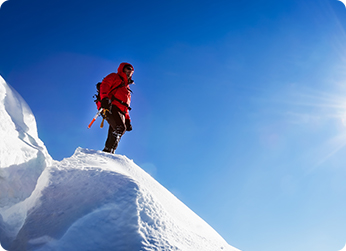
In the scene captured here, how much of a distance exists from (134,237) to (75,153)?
7.95ft

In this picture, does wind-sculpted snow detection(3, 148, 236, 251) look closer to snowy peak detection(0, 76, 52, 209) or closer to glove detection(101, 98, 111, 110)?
snowy peak detection(0, 76, 52, 209)

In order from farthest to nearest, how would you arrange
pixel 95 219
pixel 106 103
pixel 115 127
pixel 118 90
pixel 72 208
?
pixel 118 90 → pixel 115 127 → pixel 106 103 → pixel 72 208 → pixel 95 219

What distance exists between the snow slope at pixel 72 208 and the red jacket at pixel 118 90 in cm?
278

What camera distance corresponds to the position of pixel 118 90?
6.27 metres

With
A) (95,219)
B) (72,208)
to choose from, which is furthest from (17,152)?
(95,219)

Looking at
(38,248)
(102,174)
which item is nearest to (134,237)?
(38,248)

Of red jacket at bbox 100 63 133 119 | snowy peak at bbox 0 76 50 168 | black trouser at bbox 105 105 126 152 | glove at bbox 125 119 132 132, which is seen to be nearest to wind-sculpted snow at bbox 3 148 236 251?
snowy peak at bbox 0 76 50 168

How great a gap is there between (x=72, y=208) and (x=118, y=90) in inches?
169

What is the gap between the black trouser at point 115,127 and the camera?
5.97 metres

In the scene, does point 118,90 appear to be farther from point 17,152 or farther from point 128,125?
point 17,152

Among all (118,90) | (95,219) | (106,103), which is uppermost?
(118,90)

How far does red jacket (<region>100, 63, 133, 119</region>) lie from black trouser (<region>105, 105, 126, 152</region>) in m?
0.23

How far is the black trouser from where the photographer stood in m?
5.97

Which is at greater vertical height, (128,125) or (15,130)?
(128,125)
